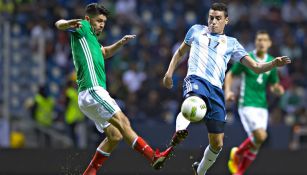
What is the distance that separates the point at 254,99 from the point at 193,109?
3740 millimetres

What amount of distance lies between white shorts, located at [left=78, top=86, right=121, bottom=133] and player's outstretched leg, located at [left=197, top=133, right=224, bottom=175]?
49.7 inches

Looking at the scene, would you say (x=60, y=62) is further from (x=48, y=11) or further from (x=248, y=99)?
(x=248, y=99)

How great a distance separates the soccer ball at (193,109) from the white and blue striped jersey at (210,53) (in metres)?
0.48

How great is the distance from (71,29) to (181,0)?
11.3 meters

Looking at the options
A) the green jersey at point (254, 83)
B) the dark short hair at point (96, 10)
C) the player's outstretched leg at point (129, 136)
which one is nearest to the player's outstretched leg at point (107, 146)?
the player's outstretched leg at point (129, 136)

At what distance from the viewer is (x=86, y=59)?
9.64 m

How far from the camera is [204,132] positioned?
1611 cm

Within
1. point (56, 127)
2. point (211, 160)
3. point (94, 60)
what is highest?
point (94, 60)

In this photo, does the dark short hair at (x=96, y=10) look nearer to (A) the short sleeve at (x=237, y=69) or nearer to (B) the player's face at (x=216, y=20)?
(B) the player's face at (x=216, y=20)

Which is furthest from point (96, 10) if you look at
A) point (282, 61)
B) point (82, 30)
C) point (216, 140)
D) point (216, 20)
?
point (282, 61)

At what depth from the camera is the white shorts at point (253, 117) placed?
12.8 m

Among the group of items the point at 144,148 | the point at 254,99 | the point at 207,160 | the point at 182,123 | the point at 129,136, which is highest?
the point at 182,123

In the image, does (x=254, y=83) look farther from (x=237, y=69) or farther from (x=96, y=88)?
(x=96, y=88)

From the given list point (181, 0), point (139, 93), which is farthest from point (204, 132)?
point (181, 0)
